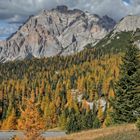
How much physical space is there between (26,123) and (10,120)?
147329 millimetres

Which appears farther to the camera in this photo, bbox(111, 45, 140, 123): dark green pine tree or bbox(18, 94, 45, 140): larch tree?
bbox(111, 45, 140, 123): dark green pine tree

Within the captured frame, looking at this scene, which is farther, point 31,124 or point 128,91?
point 128,91

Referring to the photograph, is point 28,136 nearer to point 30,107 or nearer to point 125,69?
point 30,107

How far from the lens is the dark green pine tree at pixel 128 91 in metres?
51.5

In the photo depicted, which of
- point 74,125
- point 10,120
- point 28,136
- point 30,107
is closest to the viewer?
point 28,136

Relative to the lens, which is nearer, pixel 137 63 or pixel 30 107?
pixel 30 107

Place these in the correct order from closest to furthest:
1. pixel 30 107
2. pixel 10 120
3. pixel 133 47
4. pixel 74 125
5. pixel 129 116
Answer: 1. pixel 30 107
2. pixel 129 116
3. pixel 133 47
4. pixel 74 125
5. pixel 10 120

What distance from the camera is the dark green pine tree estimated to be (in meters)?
51.5

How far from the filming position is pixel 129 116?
2018 inches

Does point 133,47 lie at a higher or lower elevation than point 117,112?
higher

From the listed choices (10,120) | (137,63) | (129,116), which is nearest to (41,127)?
(129,116)

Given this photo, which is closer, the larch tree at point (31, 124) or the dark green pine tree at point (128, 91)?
the larch tree at point (31, 124)

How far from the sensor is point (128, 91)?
52.2 metres

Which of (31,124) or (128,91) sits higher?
(128,91)
